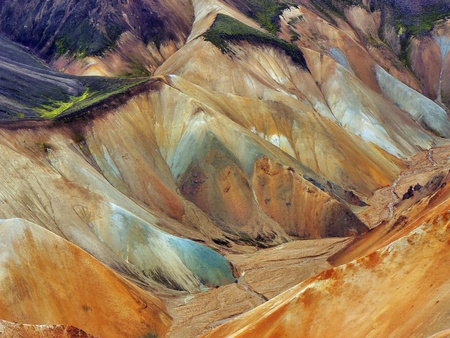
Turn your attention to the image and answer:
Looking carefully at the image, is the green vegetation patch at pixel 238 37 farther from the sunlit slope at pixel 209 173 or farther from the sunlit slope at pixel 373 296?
the sunlit slope at pixel 373 296

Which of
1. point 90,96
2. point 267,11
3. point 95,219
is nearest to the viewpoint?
point 95,219

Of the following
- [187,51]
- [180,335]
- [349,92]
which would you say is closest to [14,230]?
[180,335]

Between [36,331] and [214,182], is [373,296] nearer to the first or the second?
[36,331]

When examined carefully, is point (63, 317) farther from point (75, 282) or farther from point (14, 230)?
point (14, 230)

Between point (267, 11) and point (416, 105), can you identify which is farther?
point (267, 11)

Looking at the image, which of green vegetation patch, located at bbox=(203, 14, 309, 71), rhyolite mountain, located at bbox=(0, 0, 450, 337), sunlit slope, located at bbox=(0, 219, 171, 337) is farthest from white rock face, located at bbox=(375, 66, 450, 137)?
sunlit slope, located at bbox=(0, 219, 171, 337)

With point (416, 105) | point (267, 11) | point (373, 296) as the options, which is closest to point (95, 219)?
point (373, 296)

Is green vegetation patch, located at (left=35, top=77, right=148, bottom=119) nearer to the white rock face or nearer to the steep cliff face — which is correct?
the steep cliff face
